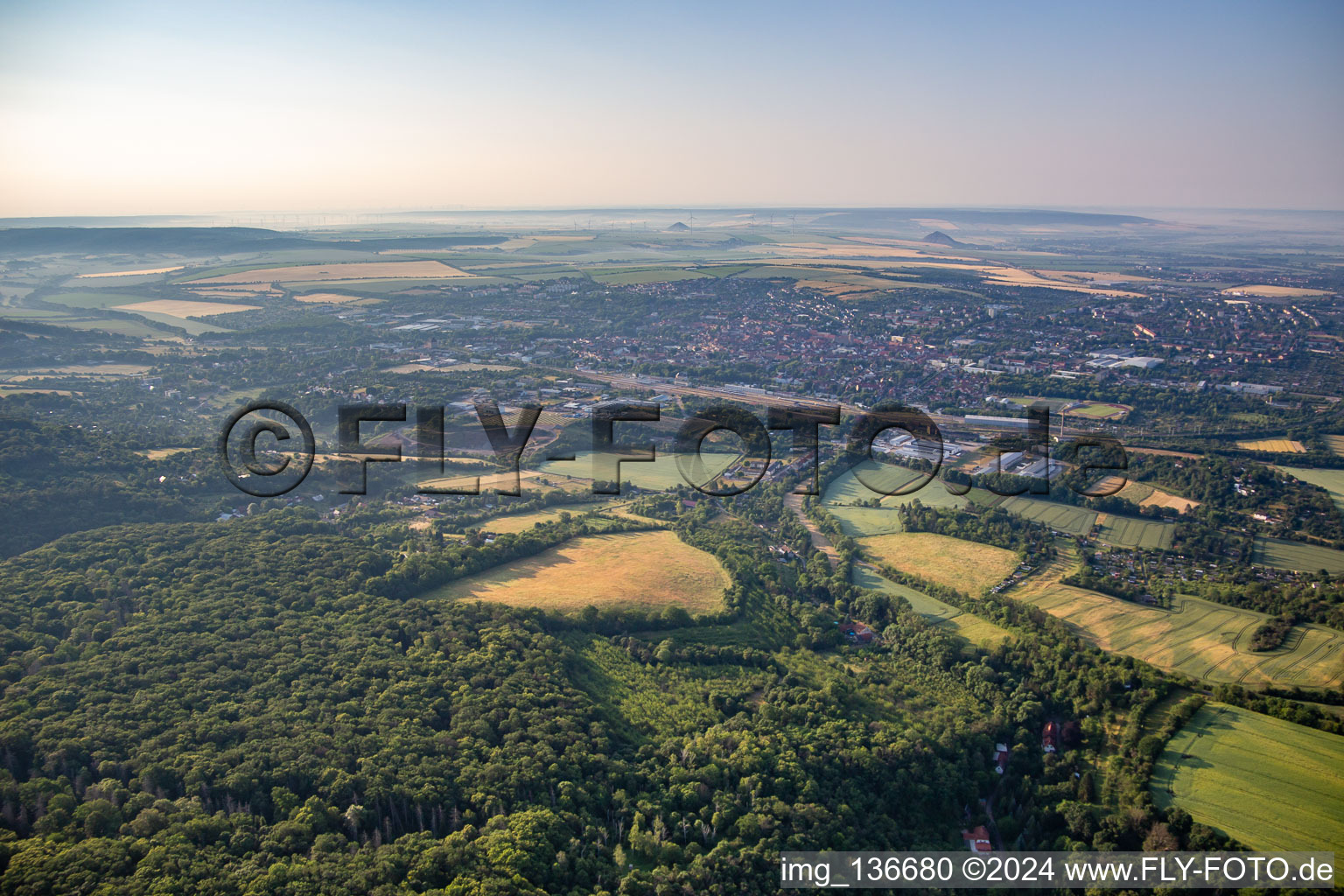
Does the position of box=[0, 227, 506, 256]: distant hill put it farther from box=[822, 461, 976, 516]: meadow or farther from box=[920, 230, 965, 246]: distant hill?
box=[822, 461, 976, 516]: meadow

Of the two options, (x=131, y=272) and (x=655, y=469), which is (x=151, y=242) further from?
(x=655, y=469)

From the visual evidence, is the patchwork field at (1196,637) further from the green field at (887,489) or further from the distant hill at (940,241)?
the distant hill at (940,241)

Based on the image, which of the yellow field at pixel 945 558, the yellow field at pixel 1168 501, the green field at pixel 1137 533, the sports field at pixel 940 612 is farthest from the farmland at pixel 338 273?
the green field at pixel 1137 533

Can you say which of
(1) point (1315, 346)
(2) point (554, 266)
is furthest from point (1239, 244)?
(2) point (554, 266)

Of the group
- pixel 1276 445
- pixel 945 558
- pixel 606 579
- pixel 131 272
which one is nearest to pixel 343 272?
pixel 131 272

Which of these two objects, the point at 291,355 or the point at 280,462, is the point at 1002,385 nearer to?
the point at 280,462

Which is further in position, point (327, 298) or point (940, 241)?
point (940, 241)
